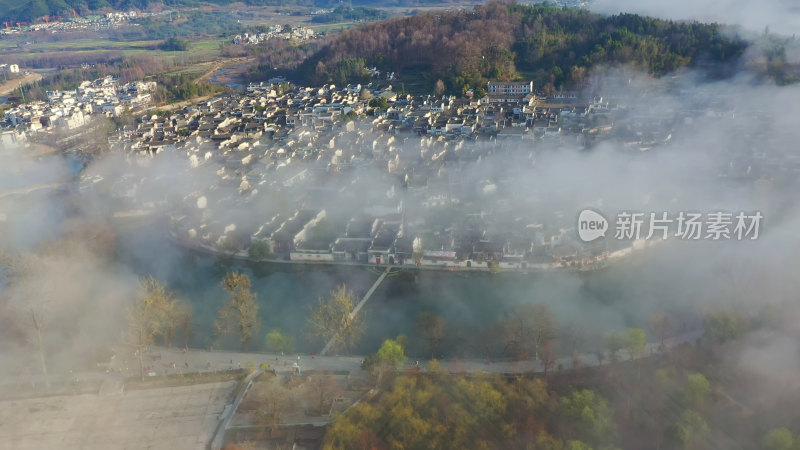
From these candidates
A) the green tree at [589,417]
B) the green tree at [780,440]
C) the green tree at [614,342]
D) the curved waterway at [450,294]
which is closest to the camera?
the green tree at [780,440]

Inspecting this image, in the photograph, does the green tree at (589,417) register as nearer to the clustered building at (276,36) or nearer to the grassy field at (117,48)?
the grassy field at (117,48)

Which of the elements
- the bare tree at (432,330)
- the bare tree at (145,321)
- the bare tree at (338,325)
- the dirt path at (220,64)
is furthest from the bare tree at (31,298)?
the dirt path at (220,64)

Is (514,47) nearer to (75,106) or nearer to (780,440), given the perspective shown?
(75,106)

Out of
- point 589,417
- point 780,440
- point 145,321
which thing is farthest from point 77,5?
point 780,440

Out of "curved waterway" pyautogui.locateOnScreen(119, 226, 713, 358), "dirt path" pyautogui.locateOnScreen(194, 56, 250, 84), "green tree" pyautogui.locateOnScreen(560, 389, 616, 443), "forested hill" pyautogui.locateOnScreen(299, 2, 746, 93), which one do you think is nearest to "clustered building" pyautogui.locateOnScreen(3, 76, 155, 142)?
"dirt path" pyautogui.locateOnScreen(194, 56, 250, 84)

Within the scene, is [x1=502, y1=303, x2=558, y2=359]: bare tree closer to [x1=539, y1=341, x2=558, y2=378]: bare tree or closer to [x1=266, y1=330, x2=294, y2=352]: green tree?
[x1=539, y1=341, x2=558, y2=378]: bare tree
